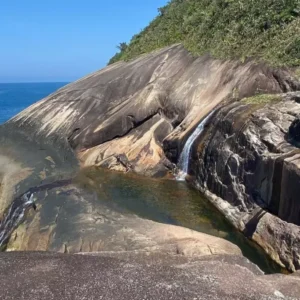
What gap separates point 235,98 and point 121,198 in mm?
7916

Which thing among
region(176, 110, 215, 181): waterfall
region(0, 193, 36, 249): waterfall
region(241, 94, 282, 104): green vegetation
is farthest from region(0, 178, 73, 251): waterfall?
region(241, 94, 282, 104): green vegetation

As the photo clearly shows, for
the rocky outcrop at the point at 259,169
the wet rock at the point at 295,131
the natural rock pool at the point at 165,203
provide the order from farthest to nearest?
the wet rock at the point at 295,131, the natural rock pool at the point at 165,203, the rocky outcrop at the point at 259,169

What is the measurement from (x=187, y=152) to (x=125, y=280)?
550 inches

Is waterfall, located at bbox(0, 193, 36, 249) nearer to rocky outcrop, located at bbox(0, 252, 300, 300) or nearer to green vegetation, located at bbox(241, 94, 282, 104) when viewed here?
rocky outcrop, located at bbox(0, 252, 300, 300)

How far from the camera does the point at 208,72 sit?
1001 inches

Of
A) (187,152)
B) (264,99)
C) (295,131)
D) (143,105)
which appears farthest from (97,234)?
(143,105)

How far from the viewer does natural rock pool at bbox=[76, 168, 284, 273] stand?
15.5 meters

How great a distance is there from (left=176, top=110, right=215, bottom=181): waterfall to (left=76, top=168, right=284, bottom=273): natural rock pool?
32.5 inches

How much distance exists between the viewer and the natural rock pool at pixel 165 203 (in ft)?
50.8

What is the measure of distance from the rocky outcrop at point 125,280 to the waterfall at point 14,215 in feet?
19.6

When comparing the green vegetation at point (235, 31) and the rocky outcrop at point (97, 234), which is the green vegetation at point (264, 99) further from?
the rocky outcrop at point (97, 234)

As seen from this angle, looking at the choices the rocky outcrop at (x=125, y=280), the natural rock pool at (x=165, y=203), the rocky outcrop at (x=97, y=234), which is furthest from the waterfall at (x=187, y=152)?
the rocky outcrop at (x=125, y=280)

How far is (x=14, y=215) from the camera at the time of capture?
57.6 feet

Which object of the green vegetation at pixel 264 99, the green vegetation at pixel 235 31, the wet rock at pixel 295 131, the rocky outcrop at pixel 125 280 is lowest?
the rocky outcrop at pixel 125 280
